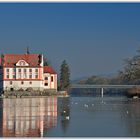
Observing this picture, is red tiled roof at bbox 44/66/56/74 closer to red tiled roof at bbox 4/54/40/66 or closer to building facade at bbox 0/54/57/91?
building facade at bbox 0/54/57/91

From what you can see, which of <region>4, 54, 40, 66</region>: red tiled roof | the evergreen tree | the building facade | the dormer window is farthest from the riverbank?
the evergreen tree

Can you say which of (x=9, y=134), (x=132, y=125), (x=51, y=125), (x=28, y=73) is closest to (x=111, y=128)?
(x=132, y=125)

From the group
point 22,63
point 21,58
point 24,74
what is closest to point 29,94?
point 24,74

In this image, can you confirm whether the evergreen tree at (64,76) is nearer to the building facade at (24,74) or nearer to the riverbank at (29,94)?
the building facade at (24,74)

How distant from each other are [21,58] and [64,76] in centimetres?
1138

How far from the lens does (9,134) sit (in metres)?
13.9

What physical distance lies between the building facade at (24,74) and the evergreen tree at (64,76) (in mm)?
4678

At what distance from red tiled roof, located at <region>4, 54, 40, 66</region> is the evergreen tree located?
8507 millimetres

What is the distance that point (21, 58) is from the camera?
269 feet

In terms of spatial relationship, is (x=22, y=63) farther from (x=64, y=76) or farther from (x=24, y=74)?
(x=64, y=76)

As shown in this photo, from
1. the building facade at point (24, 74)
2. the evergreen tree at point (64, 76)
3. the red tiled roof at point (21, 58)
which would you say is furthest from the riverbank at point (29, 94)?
the evergreen tree at point (64, 76)

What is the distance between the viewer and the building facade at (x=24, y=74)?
→ 79250mm

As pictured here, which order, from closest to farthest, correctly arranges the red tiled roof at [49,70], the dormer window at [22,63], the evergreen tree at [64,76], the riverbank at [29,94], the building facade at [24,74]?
1. the riverbank at [29,94]
2. the building facade at [24,74]
3. the dormer window at [22,63]
4. the red tiled roof at [49,70]
5. the evergreen tree at [64,76]

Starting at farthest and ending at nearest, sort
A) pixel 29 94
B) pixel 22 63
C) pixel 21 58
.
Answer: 1. pixel 21 58
2. pixel 22 63
3. pixel 29 94
